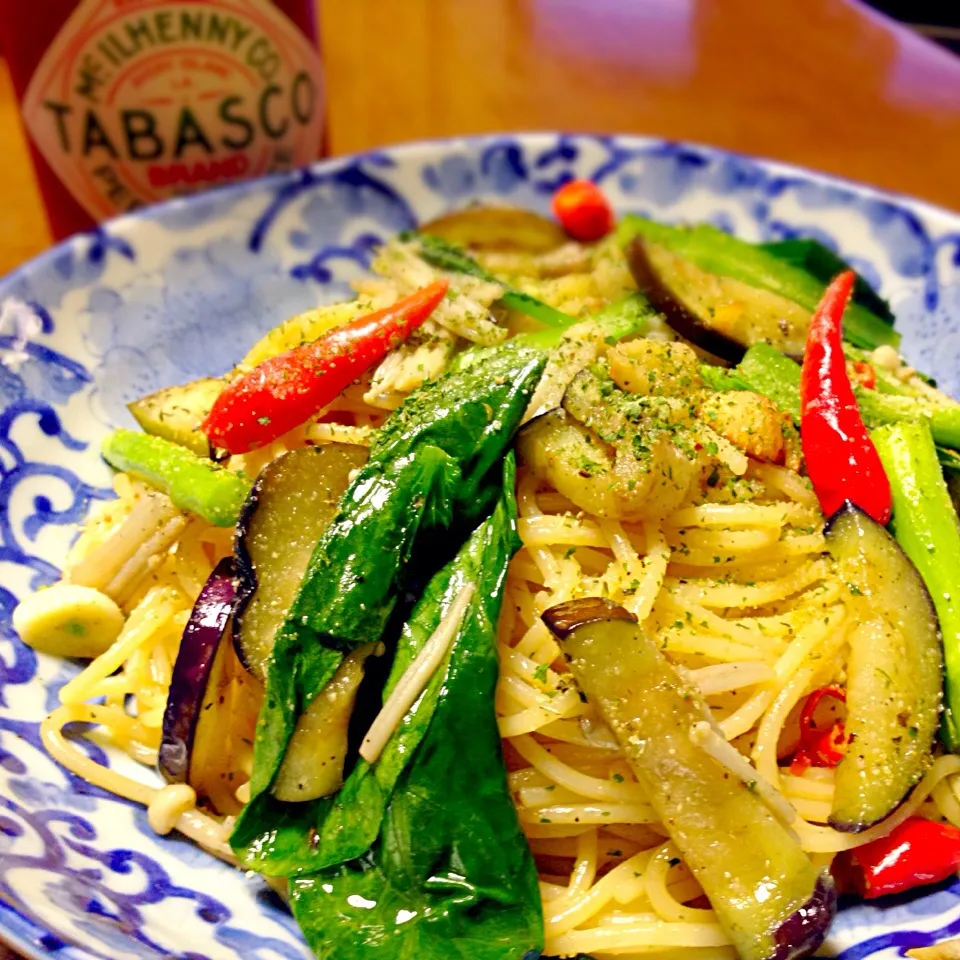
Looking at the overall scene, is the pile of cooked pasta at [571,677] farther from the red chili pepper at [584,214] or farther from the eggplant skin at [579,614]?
the red chili pepper at [584,214]

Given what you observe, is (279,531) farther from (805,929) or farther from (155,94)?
(155,94)

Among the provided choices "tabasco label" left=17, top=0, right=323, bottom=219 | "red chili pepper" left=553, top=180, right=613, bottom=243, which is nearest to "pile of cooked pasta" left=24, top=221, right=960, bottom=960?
"red chili pepper" left=553, top=180, right=613, bottom=243

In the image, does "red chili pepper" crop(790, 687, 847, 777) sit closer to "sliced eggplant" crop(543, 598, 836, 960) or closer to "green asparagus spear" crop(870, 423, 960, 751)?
"green asparagus spear" crop(870, 423, 960, 751)

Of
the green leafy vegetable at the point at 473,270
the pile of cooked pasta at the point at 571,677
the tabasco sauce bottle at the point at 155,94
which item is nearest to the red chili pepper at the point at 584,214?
the green leafy vegetable at the point at 473,270

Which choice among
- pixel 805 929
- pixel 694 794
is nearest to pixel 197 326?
pixel 694 794

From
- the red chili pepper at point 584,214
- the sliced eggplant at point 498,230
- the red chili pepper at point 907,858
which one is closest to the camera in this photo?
the red chili pepper at point 907,858
